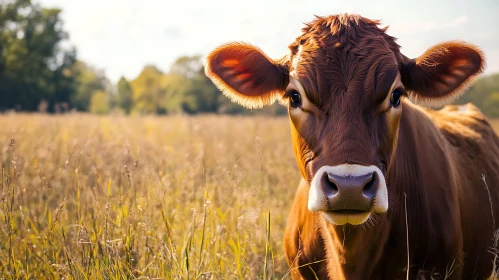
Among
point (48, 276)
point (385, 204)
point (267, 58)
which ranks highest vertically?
point (267, 58)

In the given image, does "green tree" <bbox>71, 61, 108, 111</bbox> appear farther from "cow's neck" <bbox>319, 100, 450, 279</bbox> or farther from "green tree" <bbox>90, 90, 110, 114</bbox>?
"cow's neck" <bbox>319, 100, 450, 279</bbox>

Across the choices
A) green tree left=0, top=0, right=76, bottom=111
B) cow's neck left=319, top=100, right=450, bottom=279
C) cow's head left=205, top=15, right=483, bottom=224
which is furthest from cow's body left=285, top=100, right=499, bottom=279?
green tree left=0, top=0, right=76, bottom=111

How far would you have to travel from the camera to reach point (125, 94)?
8081 centimetres

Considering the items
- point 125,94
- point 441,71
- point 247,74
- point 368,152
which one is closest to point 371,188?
point 368,152

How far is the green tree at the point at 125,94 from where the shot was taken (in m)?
80.6

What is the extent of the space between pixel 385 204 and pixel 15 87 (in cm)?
5129

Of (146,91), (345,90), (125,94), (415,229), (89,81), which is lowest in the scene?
(415,229)

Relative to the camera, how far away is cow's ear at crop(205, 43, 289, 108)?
315 cm

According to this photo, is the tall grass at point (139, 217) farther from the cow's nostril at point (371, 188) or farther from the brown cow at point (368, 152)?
the cow's nostril at point (371, 188)

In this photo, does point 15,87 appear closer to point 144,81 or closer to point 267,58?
point 144,81

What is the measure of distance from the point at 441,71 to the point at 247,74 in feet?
4.28

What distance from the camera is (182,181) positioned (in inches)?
176

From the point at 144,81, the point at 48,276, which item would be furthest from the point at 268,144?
the point at 144,81

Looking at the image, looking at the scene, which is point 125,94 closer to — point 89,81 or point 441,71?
point 89,81
